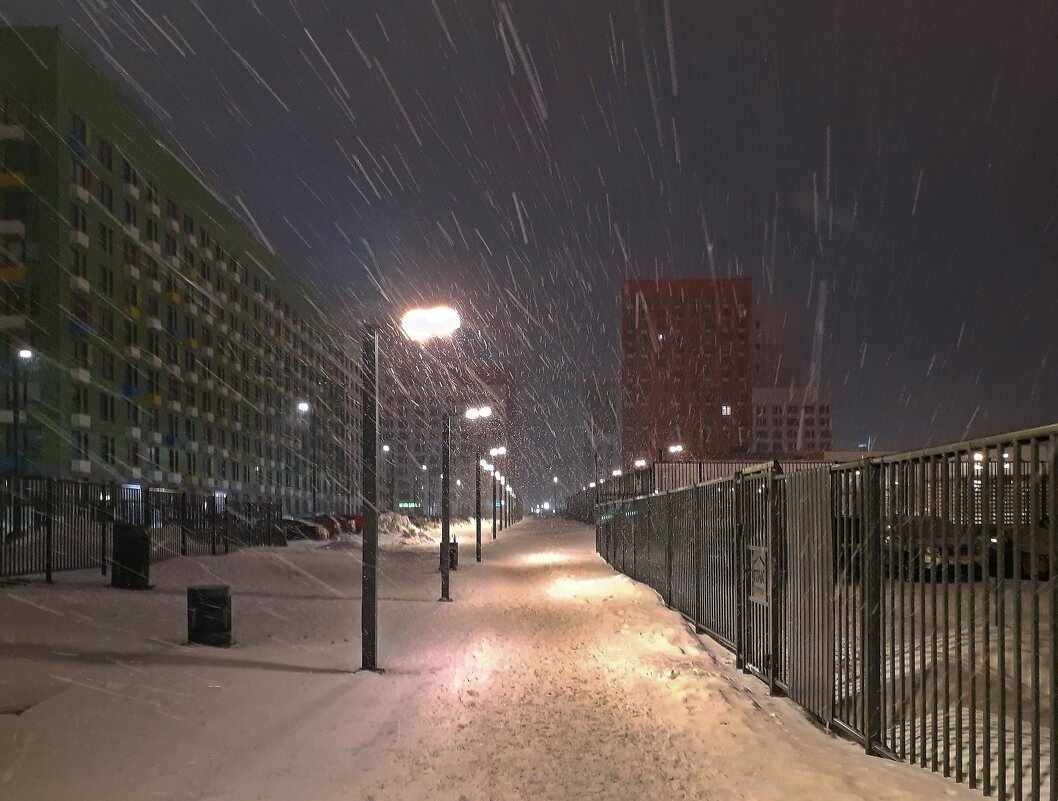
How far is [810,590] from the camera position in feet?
23.9

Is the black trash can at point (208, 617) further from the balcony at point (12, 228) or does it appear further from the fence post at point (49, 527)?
the balcony at point (12, 228)

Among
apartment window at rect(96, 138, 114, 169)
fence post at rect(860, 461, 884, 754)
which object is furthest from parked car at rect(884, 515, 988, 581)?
apartment window at rect(96, 138, 114, 169)

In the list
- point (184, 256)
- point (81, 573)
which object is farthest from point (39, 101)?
point (81, 573)

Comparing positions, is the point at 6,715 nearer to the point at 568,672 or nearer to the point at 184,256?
the point at 568,672

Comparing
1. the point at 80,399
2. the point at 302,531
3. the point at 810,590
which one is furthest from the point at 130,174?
the point at 810,590

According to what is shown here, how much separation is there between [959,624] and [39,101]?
54.7 meters

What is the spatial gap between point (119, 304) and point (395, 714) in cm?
5531

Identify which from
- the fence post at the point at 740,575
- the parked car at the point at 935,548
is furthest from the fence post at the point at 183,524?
the parked car at the point at 935,548

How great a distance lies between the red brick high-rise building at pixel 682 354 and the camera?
13150cm

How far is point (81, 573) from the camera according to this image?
16.0m

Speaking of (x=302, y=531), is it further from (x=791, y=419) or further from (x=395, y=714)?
(x=791, y=419)

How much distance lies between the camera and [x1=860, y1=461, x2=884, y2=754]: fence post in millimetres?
5961

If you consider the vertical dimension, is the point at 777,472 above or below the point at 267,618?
above

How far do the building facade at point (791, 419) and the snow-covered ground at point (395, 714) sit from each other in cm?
8536
